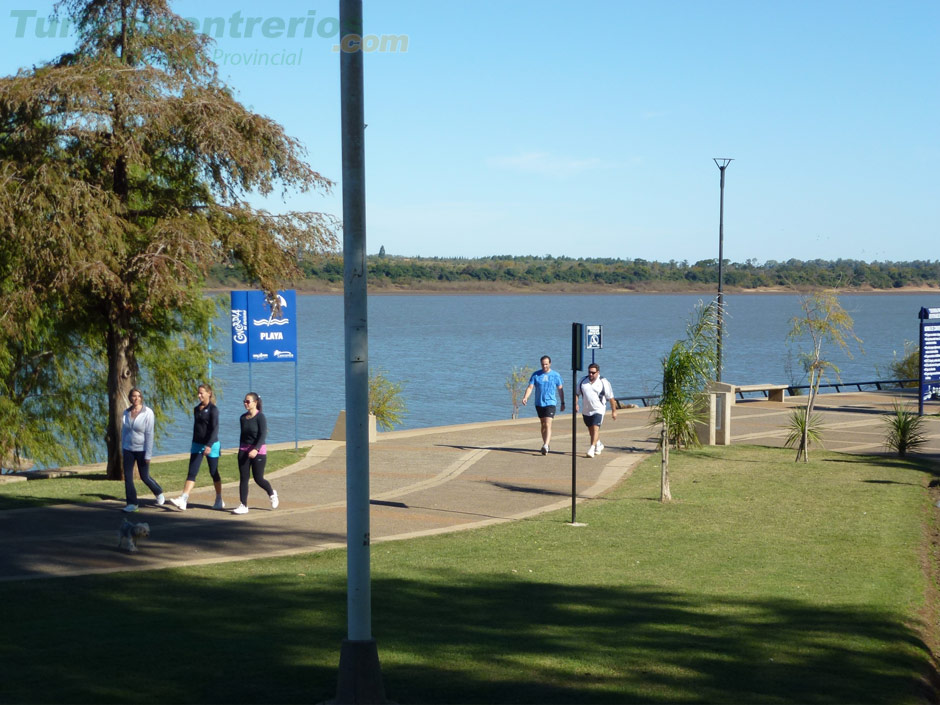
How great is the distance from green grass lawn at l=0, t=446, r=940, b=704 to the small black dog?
3.72 ft

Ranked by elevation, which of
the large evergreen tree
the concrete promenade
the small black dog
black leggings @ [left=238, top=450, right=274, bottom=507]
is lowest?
the concrete promenade

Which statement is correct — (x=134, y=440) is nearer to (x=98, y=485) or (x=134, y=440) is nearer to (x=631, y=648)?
(x=98, y=485)

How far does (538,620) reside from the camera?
849 cm

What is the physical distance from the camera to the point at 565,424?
26.4 meters

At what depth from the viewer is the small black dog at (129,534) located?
1135 centimetres

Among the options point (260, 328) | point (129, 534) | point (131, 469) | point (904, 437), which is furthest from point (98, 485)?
point (904, 437)

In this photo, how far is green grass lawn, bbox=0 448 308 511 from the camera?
14.7m

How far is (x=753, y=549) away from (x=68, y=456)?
2019 cm

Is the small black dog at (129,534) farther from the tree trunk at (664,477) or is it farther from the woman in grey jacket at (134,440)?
the tree trunk at (664,477)

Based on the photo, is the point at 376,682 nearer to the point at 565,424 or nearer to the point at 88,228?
the point at 88,228

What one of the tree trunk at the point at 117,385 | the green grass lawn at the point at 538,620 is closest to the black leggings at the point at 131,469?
the green grass lawn at the point at 538,620

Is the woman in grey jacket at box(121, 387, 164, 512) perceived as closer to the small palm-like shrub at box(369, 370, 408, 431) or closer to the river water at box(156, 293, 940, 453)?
the river water at box(156, 293, 940, 453)

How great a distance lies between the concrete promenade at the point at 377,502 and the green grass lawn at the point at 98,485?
37cm

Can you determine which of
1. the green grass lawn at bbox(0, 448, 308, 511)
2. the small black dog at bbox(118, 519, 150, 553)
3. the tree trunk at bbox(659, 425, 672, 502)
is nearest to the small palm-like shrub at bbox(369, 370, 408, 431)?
the green grass lawn at bbox(0, 448, 308, 511)
